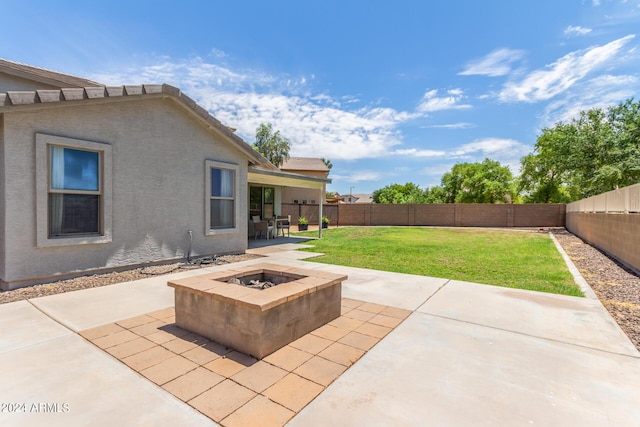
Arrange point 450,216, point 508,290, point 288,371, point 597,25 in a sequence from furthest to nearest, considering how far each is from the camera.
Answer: point 450,216 < point 597,25 < point 508,290 < point 288,371

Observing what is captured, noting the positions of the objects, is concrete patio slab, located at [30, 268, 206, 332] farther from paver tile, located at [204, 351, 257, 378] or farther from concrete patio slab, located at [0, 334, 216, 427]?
paver tile, located at [204, 351, 257, 378]

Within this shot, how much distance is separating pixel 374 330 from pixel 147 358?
8.26 ft

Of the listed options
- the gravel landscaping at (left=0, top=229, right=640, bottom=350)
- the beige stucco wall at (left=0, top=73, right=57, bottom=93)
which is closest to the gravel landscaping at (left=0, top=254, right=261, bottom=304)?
the gravel landscaping at (left=0, top=229, right=640, bottom=350)

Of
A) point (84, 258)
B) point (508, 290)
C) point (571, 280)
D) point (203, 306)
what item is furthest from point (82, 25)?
point (571, 280)

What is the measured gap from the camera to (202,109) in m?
7.90

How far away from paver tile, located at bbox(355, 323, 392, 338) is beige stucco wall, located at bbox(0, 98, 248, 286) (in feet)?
18.3

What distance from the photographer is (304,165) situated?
3284 cm

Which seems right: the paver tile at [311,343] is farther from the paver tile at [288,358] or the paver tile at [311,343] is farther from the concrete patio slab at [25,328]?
the concrete patio slab at [25,328]

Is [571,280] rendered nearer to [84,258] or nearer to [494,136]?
[84,258]

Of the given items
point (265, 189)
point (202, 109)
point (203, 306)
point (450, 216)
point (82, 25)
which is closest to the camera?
point (203, 306)

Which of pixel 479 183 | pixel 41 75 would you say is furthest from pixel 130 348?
pixel 479 183

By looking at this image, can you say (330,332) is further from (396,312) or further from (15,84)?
(15,84)

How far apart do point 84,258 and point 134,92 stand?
352cm

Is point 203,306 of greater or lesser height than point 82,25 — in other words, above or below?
below
